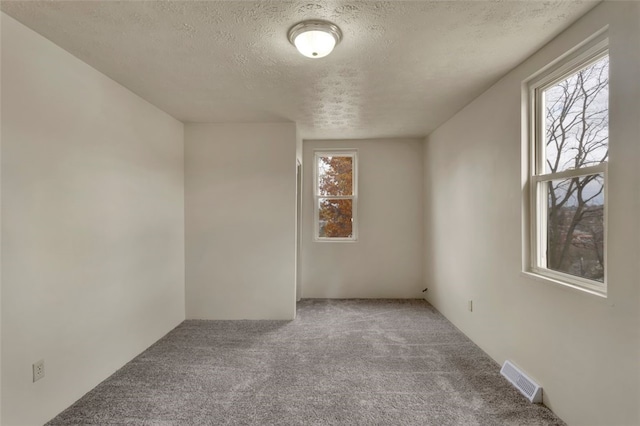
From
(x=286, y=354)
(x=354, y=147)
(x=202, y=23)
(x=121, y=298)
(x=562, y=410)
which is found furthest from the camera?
(x=354, y=147)

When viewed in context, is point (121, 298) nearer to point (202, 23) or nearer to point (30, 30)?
point (30, 30)

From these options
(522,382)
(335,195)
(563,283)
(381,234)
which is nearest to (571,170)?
(563,283)

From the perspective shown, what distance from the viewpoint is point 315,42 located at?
182 centimetres

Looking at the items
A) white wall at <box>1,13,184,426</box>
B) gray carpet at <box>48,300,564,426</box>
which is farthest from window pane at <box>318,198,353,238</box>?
white wall at <box>1,13,184,426</box>

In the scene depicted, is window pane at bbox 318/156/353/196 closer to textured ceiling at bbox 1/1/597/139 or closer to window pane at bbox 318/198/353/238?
window pane at bbox 318/198/353/238

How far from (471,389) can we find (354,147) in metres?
3.42

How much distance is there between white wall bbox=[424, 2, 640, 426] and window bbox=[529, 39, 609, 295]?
10 centimetres

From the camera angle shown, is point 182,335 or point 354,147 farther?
point 354,147

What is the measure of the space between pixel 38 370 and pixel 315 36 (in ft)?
8.56

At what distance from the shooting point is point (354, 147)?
186 inches

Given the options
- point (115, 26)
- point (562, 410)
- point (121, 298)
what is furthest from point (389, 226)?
point (115, 26)

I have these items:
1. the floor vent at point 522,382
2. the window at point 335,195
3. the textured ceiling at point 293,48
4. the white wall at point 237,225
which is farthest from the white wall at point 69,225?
the floor vent at point 522,382

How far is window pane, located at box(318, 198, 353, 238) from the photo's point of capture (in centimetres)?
483

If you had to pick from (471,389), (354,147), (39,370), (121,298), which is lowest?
(471,389)
